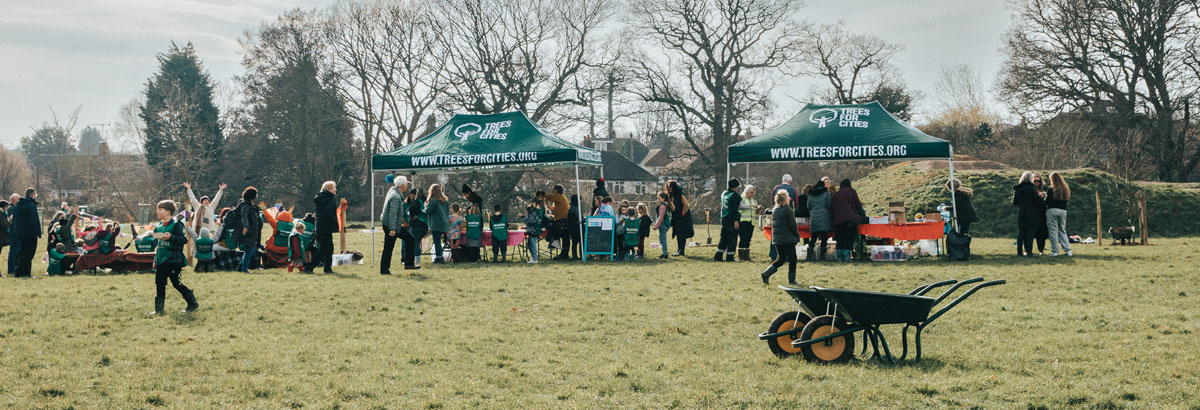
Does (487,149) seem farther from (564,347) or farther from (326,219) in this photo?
(564,347)

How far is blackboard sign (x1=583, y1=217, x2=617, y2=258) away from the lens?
1628 cm

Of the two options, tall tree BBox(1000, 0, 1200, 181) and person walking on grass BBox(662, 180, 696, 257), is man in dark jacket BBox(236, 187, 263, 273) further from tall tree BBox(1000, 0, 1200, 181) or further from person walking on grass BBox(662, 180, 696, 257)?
tall tree BBox(1000, 0, 1200, 181)

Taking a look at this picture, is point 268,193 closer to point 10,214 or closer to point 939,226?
point 10,214

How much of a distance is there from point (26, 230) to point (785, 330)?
523 inches

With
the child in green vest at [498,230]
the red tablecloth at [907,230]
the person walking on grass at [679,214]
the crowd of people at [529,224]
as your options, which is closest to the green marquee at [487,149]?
the crowd of people at [529,224]

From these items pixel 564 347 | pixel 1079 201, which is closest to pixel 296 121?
pixel 1079 201

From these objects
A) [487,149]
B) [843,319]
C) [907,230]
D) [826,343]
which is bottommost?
[826,343]

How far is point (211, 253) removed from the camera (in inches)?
562

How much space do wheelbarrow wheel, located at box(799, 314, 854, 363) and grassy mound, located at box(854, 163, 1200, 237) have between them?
18.2 metres

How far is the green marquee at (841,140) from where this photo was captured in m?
16.1

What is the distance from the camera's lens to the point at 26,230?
14203 millimetres

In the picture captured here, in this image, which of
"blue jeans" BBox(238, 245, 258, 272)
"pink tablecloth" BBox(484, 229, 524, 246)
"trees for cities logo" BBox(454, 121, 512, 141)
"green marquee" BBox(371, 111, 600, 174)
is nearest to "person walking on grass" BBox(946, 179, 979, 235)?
"green marquee" BBox(371, 111, 600, 174)

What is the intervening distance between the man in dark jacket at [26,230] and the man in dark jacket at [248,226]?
333 centimetres

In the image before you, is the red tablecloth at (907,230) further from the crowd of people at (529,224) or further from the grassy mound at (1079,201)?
the grassy mound at (1079,201)
